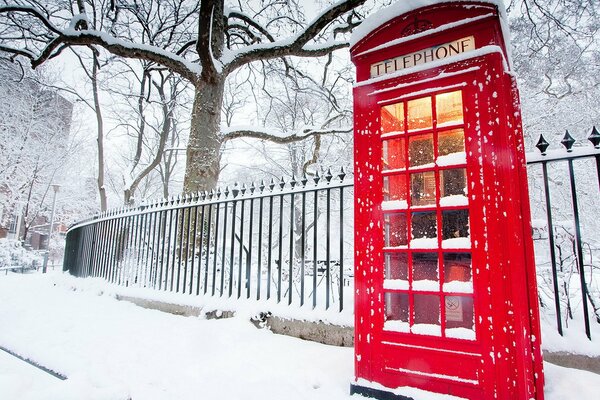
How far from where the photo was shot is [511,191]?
2.13m

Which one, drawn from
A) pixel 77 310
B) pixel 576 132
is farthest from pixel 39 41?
pixel 576 132

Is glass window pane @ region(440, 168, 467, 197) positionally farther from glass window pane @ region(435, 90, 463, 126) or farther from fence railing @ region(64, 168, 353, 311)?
fence railing @ region(64, 168, 353, 311)

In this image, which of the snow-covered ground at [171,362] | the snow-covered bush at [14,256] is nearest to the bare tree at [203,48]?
the snow-covered ground at [171,362]

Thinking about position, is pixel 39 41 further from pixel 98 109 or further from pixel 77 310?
pixel 77 310

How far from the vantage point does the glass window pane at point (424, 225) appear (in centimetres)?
242

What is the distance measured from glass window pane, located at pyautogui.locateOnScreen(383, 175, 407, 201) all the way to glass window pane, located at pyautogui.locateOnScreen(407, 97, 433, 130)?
40 cm

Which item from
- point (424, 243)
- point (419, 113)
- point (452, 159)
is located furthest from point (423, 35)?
point (424, 243)

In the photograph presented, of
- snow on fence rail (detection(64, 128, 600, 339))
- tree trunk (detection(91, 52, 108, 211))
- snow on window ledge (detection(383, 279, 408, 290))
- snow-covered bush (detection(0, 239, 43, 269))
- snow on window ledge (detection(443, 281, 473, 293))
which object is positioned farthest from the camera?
snow-covered bush (detection(0, 239, 43, 269))

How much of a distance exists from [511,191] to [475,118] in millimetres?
536

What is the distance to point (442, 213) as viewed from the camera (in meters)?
2.39

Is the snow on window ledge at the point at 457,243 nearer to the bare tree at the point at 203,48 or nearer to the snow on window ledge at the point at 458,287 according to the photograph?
the snow on window ledge at the point at 458,287

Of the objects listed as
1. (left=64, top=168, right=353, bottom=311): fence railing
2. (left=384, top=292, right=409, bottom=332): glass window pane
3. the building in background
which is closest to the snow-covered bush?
the building in background

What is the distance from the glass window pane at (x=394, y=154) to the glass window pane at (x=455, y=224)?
0.50 m

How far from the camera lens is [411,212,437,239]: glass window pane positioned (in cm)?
242
